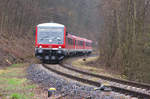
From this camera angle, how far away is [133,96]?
717 centimetres

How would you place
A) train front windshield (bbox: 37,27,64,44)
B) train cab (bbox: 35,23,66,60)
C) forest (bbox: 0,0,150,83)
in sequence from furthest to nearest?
train front windshield (bbox: 37,27,64,44)
train cab (bbox: 35,23,66,60)
forest (bbox: 0,0,150,83)

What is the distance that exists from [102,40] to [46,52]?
810 centimetres

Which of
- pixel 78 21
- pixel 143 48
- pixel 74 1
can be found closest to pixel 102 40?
pixel 143 48

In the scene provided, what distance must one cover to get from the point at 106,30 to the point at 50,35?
21.6 feet

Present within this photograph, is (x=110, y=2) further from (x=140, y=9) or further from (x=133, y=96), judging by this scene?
(x=133, y=96)

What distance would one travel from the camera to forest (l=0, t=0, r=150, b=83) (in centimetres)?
1455

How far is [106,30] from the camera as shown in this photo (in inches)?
886

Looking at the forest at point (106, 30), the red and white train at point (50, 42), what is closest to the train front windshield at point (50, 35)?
the red and white train at point (50, 42)

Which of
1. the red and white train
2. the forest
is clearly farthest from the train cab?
the forest

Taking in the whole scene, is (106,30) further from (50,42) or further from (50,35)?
(50,42)

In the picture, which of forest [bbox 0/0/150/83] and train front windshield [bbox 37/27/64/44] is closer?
forest [bbox 0/0/150/83]

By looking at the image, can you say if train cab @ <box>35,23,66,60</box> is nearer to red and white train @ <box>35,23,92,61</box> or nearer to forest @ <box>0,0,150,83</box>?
red and white train @ <box>35,23,92,61</box>

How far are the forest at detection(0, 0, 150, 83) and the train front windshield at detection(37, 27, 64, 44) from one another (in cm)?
183

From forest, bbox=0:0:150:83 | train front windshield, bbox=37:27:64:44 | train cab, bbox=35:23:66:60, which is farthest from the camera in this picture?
train front windshield, bbox=37:27:64:44
